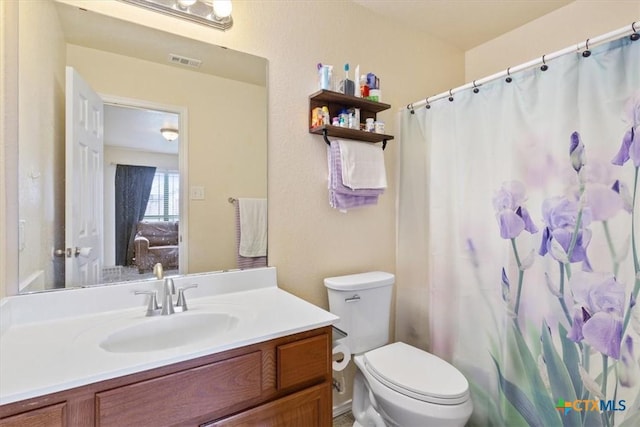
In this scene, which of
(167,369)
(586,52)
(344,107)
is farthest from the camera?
(344,107)

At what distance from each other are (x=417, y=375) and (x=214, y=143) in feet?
4.49

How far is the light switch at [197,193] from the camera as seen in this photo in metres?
1.45

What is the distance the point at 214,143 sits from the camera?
4.93 feet

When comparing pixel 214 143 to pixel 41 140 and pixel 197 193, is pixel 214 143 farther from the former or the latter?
pixel 41 140

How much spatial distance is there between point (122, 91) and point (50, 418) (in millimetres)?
1108

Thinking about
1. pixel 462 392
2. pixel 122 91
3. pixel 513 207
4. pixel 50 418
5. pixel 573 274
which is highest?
pixel 122 91

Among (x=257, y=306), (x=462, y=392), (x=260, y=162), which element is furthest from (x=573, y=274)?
(x=260, y=162)

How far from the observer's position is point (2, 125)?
1.05 m

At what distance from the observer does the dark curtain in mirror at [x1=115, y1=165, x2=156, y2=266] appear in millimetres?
1293

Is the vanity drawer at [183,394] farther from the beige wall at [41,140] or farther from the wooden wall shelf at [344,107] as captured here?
the wooden wall shelf at [344,107]

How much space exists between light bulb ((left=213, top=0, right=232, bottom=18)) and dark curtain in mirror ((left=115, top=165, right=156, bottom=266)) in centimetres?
72

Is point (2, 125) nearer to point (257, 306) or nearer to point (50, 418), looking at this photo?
point (50, 418)

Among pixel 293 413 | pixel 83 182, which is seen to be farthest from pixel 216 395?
pixel 83 182

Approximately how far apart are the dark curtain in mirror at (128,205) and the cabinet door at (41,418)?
637 millimetres
